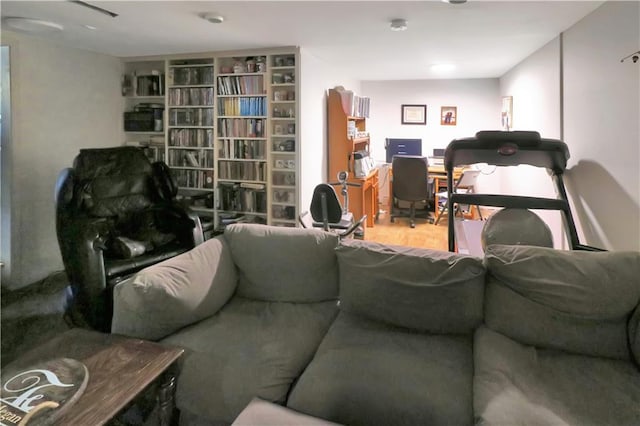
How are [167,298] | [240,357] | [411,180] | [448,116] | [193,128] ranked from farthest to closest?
[448,116] < [411,180] < [193,128] < [167,298] < [240,357]

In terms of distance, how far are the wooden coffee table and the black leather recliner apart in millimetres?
955

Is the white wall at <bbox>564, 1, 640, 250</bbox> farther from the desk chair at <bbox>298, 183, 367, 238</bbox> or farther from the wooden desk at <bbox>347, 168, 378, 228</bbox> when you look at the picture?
the wooden desk at <bbox>347, 168, 378, 228</bbox>

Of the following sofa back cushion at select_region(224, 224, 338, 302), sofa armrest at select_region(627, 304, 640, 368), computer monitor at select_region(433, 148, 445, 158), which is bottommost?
sofa armrest at select_region(627, 304, 640, 368)

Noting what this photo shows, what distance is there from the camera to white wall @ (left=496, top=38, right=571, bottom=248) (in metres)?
3.26

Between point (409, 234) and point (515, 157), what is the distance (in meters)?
2.58

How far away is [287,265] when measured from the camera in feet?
6.95

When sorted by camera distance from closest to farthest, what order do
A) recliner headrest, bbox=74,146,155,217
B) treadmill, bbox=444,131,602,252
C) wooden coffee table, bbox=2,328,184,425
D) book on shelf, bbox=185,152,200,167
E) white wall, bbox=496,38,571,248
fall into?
wooden coffee table, bbox=2,328,184,425 < treadmill, bbox=444,131,602,252 < recliner headrest, bbox=74,146,155,217 < white wall, bbox=496,38,571,248 < book on shelf, bbox=185,152,200,167

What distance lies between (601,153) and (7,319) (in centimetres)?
418

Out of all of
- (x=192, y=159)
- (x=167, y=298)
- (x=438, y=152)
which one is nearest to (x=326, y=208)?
(x=167, y=298)

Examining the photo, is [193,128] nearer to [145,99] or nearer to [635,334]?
[145,99]

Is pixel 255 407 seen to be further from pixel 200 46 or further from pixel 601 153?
pixel 200 46

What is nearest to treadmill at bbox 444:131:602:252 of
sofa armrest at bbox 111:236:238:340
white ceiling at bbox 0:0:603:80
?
white ceiling at bbox 0:0:603:80

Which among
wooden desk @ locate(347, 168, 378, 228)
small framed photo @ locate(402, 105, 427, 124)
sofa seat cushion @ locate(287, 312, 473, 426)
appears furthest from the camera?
small framed photo @ locate(402, 105, 427, 124)

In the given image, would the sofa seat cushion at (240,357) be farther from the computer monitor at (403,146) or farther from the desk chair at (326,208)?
the computer monitor at (403,146)
